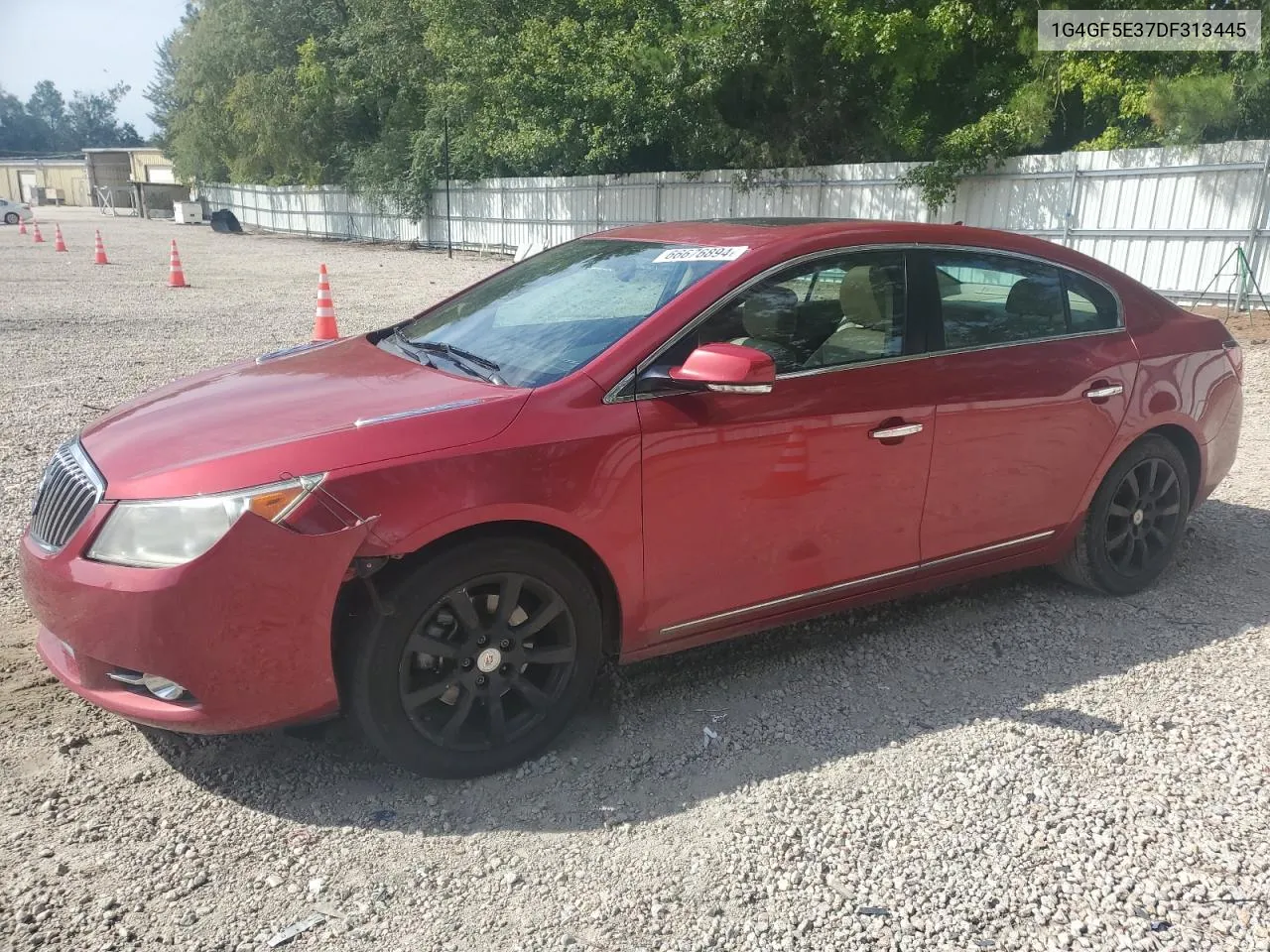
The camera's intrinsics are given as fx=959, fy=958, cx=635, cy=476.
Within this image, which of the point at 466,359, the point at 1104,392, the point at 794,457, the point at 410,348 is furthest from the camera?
the point at 1104,392

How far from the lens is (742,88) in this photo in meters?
21.0

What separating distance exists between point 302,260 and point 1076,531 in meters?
26.2

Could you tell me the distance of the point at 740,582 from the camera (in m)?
3.34

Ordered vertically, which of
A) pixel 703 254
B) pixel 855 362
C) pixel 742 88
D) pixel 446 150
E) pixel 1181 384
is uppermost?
pixel 742 88

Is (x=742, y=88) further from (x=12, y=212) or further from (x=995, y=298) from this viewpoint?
(x=12, y=212)

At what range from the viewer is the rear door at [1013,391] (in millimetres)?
3715

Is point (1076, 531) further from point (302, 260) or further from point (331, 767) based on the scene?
point (302, 260)

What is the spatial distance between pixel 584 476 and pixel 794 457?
0.81m

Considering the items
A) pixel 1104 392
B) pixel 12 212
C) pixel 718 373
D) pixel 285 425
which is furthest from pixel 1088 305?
pixel 12 212

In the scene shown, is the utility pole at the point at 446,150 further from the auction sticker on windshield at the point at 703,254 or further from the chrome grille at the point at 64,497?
the chrome grille at the point at 64,497

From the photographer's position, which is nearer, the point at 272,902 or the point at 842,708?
the point at 272,902

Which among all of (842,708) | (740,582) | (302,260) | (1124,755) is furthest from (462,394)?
(302,260)

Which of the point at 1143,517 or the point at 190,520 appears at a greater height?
the point at 190,520

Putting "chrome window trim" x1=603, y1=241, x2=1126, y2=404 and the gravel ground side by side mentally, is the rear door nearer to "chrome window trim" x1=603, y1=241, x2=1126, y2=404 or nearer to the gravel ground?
"chrome window trim" x1=603, y1=241, x2=1126, y2=404
